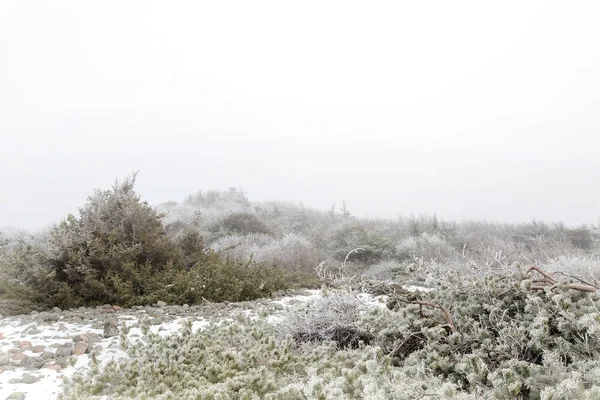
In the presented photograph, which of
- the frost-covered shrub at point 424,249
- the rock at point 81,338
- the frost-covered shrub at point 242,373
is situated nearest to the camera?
the frost-covered shrub at point 242,373

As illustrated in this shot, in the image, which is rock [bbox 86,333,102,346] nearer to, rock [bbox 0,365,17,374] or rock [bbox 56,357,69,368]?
rock [bbox 56,357,69,368]

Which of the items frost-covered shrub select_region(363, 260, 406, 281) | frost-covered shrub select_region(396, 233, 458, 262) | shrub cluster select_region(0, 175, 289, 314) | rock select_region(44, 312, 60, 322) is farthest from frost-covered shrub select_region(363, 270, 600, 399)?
frost-covered shrub select_region(396, 233, 458, 262)

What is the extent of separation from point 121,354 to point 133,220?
3.44 meters

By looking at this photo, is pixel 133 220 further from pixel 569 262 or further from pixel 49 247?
pixel 569 262

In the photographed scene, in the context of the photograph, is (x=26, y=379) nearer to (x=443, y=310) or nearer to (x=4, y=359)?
(x=4, y=359)

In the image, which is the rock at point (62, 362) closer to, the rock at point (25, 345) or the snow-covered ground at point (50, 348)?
the snow-covered ground at point (50, 348)

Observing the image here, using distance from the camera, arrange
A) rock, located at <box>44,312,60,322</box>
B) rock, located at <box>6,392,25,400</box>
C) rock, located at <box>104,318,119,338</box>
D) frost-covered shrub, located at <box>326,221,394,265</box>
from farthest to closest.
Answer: frost-covered shrub, located at <box>326,221,394,265</box> → rock, located at <box>44,312,60,322</box> → rock, located at <box>104,318,119,338</box> → rock, located at <box>6,392,25,400</box>

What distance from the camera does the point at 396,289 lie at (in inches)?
161

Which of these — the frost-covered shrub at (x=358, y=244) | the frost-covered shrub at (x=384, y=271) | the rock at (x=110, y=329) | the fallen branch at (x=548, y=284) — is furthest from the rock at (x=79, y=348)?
the frost-covered shrub at (x=358, y=244)

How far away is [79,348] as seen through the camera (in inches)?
156

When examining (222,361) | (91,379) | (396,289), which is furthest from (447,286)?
(91,379)

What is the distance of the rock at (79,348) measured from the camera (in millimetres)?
3930

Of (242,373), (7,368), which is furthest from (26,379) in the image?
(242,373)

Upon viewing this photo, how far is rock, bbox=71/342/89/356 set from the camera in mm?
3930
